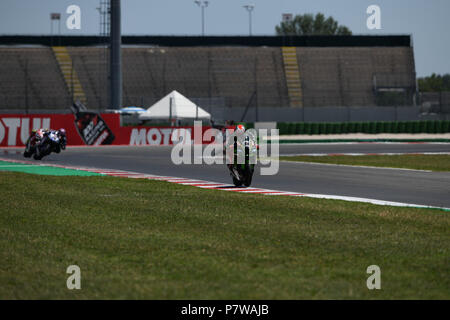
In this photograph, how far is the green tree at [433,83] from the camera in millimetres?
133250

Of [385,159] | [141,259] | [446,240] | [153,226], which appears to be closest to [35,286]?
[141,259]

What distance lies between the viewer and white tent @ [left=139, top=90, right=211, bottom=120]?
46562 millimetres

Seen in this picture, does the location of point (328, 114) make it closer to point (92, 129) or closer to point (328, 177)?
point (92, 129)

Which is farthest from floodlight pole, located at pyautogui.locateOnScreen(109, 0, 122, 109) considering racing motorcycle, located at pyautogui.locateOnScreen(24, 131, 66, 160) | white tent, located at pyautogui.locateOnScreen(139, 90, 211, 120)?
→ racing motorcycle, located at pyautogui.locateOnScreen(24, 131, 66, 160)

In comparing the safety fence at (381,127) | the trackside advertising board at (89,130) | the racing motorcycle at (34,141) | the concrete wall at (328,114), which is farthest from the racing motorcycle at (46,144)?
the concrete wall at (328,114)

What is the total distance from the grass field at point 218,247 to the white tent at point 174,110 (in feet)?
107

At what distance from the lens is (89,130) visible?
41312mm

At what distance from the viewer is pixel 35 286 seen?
23.1 feet

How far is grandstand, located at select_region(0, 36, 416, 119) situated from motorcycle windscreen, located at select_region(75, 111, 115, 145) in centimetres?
1888

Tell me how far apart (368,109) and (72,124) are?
30954 millimetres

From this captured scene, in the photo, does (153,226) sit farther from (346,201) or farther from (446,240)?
(346,201)

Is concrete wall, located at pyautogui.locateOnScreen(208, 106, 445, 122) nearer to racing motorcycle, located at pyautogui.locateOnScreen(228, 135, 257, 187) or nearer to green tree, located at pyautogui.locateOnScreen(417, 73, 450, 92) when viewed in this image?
racing motorcycle, located at pyautogui.locateOnScreen(228, 135, 257, 187)

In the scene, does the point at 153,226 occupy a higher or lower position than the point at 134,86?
lower

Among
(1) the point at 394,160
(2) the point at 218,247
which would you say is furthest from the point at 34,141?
(2) the point at 218,247
